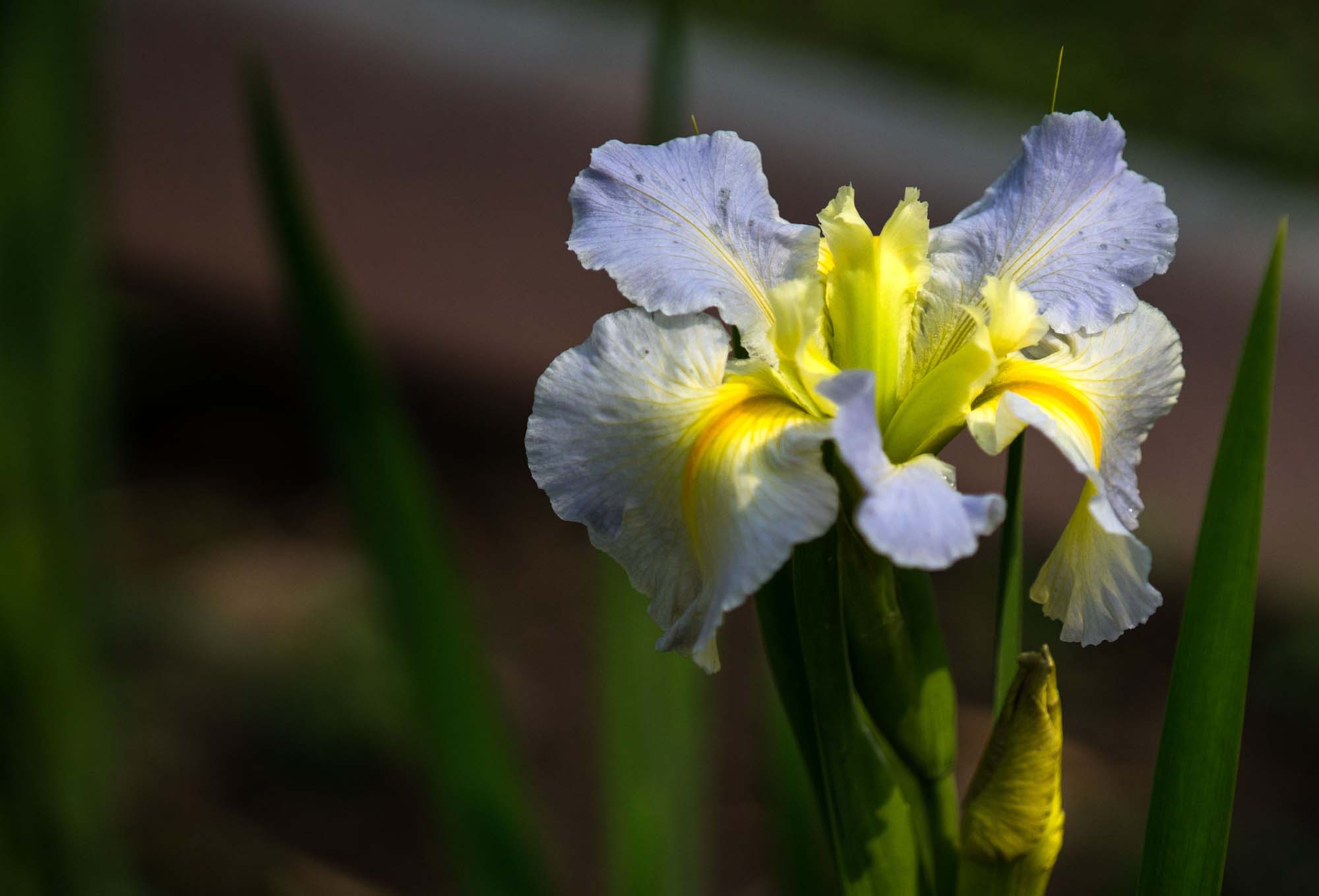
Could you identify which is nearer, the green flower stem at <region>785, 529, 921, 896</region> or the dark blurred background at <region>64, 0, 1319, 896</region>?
the green flower stem at <region>785, 529, 921, 896</region>

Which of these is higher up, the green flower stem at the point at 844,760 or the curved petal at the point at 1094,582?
the curved petal at the point at 1094,582

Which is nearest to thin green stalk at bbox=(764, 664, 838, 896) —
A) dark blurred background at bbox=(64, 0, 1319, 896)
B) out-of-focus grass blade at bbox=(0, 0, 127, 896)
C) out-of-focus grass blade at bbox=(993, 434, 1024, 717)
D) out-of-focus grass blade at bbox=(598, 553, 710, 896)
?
out-of-focus grass blade at bbox=(598, 553, 710, 896)

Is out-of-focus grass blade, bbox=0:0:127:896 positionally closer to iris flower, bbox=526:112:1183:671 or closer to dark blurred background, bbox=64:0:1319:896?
dark blurred background, bbox=64:0:1319:896

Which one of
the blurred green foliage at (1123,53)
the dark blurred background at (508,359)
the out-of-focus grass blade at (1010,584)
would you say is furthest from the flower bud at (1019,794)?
the blurred green foliage at (1123,53)

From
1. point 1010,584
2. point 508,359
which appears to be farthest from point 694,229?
point 508,359

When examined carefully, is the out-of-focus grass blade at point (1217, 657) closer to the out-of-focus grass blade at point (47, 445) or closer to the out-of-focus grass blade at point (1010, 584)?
the out-of-focus grass blade at point (1010, 584)

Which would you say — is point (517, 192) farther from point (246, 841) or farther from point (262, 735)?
point (246, 841)
